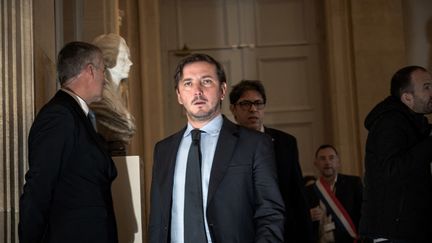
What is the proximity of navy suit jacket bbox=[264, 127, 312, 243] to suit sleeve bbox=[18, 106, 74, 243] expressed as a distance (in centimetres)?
152

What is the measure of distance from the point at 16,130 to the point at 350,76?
16.8 ft

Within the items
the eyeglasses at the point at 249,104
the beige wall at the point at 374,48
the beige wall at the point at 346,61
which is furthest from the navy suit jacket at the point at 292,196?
the beige wall at the point at 374,48

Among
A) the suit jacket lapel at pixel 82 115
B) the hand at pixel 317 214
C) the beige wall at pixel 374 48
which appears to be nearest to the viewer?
the suit jacket lapel at pixel 82 115

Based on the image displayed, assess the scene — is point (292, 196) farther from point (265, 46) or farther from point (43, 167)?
point (265, 46)

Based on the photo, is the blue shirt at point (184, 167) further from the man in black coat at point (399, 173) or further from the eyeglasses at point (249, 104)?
the eyeglasses at point (249, 104)

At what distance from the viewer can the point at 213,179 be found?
306cm

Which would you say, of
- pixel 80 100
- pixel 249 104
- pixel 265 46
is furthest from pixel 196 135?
pixel 265 46

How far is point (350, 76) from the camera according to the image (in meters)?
8.46

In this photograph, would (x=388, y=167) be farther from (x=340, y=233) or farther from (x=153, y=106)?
(x=153, y=106)

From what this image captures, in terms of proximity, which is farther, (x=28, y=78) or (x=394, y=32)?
(x=394, y=32)

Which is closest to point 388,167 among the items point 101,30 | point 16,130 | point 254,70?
point 16,130

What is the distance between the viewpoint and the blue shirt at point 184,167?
309 cm

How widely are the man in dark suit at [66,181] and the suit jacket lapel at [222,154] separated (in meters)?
0.67

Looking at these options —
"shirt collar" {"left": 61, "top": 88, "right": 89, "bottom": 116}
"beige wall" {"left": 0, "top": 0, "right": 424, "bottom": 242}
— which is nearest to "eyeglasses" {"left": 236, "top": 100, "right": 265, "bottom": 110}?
"shirt collar" {"left": 61, "top": 88, "right": 89, "bottom": 116}
